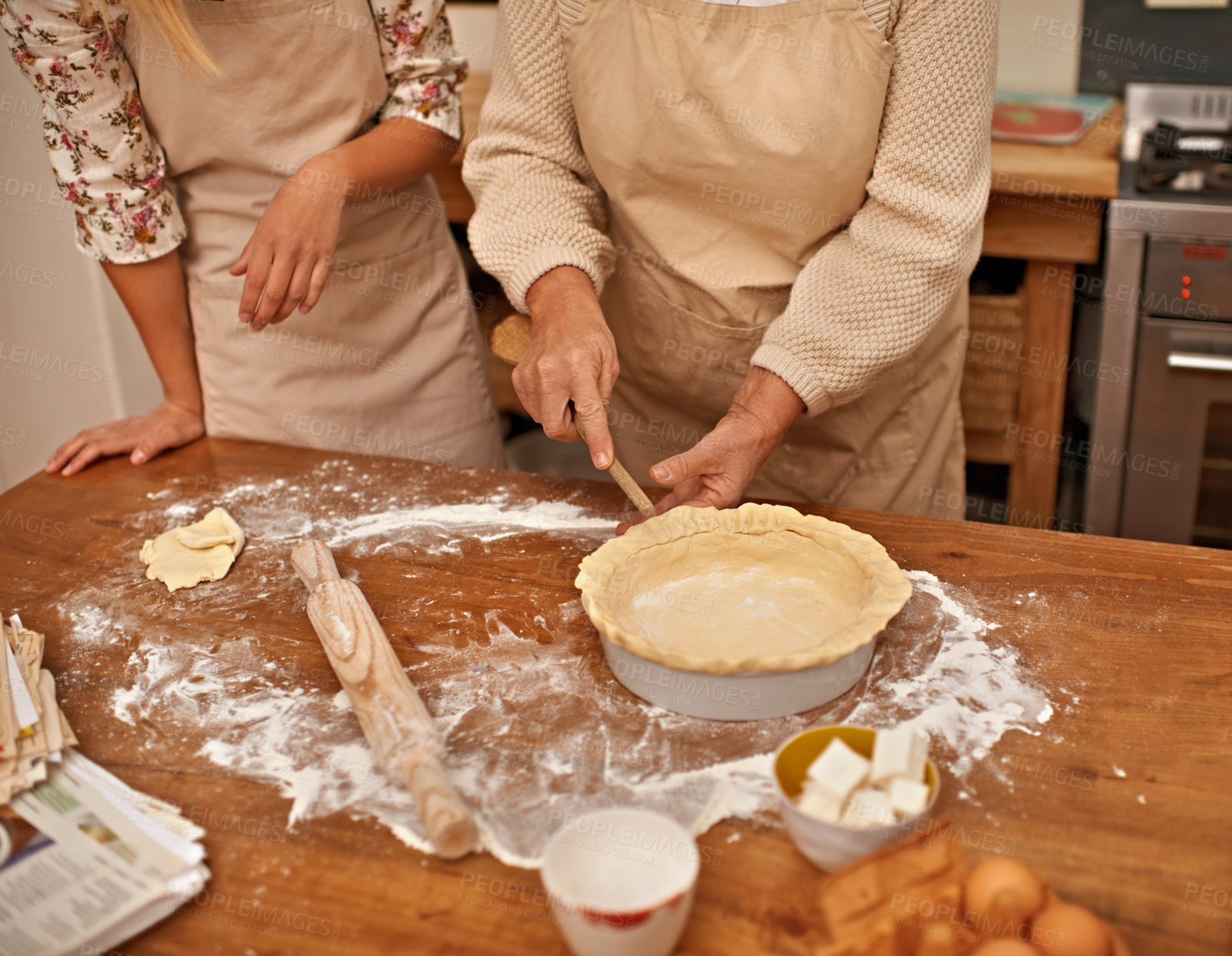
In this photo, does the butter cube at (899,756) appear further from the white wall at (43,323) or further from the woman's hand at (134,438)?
the white wall at (43,323)

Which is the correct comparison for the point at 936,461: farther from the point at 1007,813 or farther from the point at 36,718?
the point at 36,718

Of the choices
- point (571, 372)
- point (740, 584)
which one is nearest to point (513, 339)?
point (571, 372)

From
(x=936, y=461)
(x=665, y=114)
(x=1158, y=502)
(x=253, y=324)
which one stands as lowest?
(x=1158, y=502)

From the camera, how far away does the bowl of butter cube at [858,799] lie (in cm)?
75

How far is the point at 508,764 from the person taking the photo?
0.91 metres

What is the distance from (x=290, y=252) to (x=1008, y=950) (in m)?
1.19

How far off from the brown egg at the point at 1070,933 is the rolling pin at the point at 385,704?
1.41 ft

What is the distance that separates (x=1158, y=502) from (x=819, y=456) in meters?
1.16

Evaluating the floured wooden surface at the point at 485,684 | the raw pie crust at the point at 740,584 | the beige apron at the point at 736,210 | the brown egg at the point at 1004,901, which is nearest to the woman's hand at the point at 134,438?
the floured wooden surface at the point at 485,684

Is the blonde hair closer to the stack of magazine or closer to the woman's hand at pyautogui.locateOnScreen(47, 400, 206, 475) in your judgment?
the woman's hand at pyautogui.locateOnScreen(47, 400, 206, 475)

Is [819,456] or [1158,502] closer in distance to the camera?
[819,456]

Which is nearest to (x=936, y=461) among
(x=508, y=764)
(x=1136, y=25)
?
(x=508, y=764)

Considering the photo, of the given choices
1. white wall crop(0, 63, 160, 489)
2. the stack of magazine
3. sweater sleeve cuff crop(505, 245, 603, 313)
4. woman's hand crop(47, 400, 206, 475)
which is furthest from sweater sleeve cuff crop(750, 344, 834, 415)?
white wall crop(0, 63, 160, 489)

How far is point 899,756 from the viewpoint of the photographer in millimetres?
770
